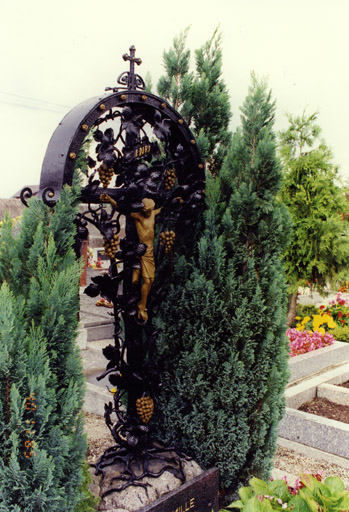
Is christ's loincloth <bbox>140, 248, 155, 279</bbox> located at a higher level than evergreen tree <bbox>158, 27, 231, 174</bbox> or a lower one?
lower

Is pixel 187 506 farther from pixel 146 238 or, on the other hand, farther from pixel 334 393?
pixel 334 393

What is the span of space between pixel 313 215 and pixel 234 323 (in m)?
6.00

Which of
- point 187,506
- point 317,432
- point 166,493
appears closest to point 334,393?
point 317,432

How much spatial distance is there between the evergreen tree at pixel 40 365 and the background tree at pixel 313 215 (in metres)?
6.92

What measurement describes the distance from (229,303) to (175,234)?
2.23 ft

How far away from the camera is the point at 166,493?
3088mm

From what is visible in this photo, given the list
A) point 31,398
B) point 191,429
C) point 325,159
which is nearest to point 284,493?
point 191,429

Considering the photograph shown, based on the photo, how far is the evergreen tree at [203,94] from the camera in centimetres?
379

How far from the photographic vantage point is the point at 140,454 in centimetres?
332

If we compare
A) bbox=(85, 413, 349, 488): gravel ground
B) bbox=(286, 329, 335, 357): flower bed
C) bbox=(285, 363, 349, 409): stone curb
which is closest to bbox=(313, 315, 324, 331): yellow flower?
bbox=(286, 329, 335, 357): flower bed

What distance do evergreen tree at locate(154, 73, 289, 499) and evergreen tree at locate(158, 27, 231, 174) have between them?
28cm

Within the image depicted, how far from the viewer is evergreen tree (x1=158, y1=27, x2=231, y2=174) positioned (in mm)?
3785

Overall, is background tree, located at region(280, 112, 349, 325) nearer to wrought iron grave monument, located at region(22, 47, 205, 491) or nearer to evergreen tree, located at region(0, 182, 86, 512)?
wrought iron grave monument, located at region(22, 47, 205, 491)

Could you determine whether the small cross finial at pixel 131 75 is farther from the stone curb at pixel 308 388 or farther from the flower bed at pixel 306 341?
the flower bed at pixel 306 341
